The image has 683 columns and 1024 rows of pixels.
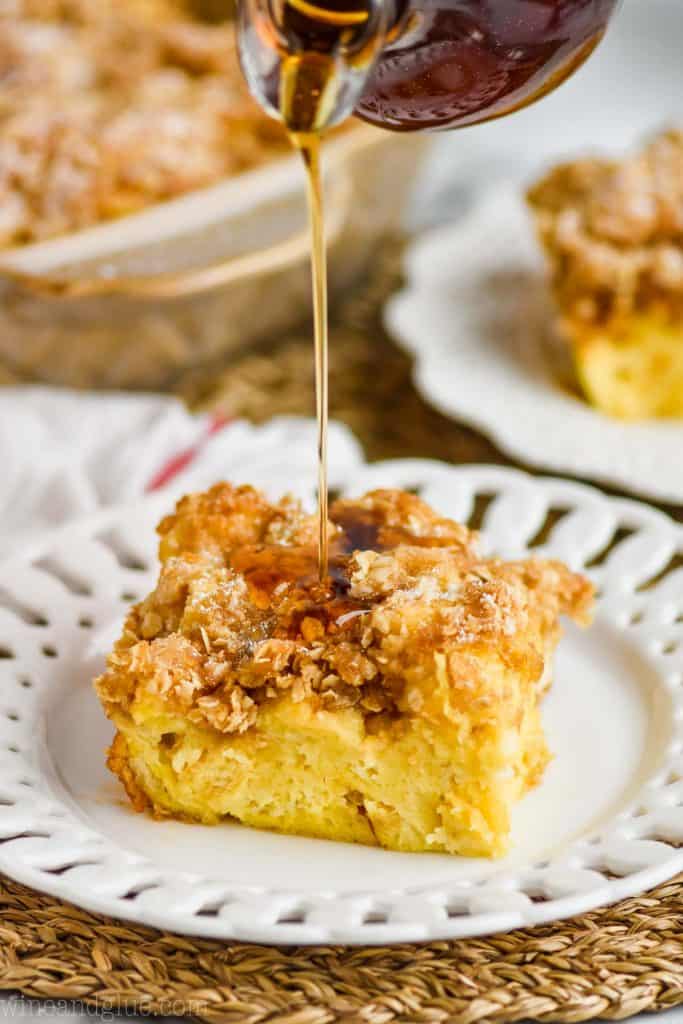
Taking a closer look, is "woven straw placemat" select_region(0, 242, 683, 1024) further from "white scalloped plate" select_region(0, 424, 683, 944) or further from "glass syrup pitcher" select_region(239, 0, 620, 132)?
"glass syrup pitcher" select_region(239, 0, 620, 132)

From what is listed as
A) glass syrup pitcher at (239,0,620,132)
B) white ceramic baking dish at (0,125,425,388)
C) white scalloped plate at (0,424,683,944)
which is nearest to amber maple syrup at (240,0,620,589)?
glass syrup pitcher at (239,0,620,132)

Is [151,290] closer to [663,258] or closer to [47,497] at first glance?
[47,497]

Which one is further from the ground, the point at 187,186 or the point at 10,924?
the point at 187,186

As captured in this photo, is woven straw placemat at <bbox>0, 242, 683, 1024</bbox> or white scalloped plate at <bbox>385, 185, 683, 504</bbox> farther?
white scalloped plate at <bbox>385, 185, 683, 504</bbox>

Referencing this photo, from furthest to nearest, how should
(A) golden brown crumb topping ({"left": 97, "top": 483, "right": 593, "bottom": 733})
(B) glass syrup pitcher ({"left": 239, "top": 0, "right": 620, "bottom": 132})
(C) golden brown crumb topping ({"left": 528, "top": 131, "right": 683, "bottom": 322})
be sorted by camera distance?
(C) golden brown crumb topping ({"left": 528, "top": 131, "right": 683, "bottom": 322})
(A) golden brown crumb topping ({"left": 97, "top": 483, "right": 593, "bottom": 733})
(B) glass syrup pitcher ({"left": 239, "top": 0, "right": 620, "bottom": 132})

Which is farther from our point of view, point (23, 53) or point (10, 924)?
point (23, 53)

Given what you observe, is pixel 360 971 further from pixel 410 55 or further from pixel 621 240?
pixel 621 240

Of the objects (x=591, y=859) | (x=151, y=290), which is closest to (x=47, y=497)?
(x=151, y=290)

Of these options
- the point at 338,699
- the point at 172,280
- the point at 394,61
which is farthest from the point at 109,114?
the point at 338,699
